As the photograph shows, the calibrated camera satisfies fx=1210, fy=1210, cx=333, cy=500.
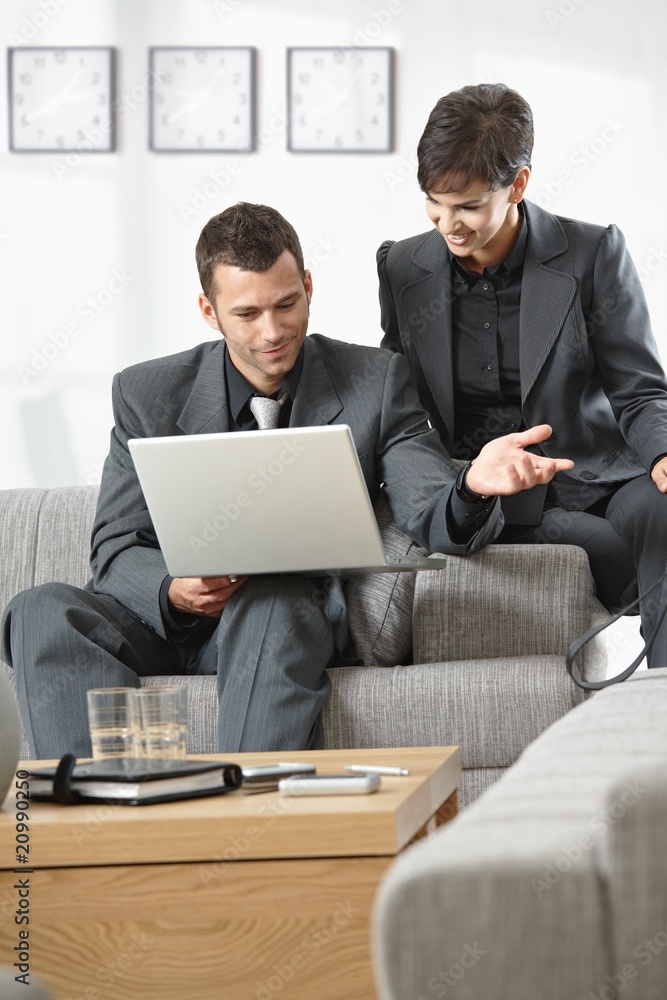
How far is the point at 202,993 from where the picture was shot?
0.98 m

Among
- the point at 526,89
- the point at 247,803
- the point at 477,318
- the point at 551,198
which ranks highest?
the point at 526,89

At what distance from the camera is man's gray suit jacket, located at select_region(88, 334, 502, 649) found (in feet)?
6.63

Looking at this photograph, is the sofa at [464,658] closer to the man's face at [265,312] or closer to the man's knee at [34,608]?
the man's knee at [34,608]

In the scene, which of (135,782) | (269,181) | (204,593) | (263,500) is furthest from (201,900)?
(269,181)

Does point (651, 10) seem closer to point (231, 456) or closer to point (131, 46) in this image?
point (131, 46)

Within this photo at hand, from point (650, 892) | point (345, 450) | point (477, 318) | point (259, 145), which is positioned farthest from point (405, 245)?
point (650, 892)

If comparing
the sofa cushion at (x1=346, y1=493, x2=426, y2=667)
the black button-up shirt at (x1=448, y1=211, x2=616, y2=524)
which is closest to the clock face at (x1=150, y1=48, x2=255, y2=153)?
the black button-up shirt at (x1=448, y1=211, x2=616, y2=524)

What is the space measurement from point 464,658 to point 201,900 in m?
1.11

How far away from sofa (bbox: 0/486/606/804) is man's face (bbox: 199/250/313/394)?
329 mm

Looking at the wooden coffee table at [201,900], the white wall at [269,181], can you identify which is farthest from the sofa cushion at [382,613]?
the white wall at [269,181]

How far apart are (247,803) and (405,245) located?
1.65m

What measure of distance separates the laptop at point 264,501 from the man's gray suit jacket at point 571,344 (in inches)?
24.9

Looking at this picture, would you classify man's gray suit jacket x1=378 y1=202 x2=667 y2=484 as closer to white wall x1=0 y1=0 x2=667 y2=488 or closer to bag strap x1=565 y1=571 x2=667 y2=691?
bag strap x1=565 y1=571 x2=667 y2=691

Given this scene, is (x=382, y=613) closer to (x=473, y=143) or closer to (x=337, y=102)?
(x=473, y=143)
